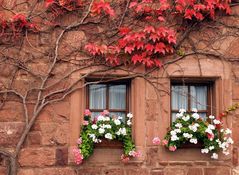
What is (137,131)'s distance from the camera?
5.49 meters

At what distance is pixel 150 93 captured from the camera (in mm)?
5562

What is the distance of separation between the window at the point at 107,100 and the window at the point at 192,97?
1.97ft

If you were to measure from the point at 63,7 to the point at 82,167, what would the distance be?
73.5 inches

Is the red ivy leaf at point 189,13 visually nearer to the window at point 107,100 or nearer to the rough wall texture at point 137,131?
the rough wall texture at point 137,131

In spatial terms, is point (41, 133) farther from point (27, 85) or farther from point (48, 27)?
point (48, 27)

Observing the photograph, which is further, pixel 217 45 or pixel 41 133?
pixel 217 45

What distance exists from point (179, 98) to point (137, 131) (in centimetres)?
74

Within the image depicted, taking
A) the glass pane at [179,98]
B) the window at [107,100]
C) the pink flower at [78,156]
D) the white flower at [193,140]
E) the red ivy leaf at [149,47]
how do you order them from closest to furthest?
the pink flower at [78,156]
the white flower at [193,140]
the red ivy leaf at [149,47]
the window at [107,100]
the glass pane at [179,98]

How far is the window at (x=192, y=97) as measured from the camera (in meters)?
5.81

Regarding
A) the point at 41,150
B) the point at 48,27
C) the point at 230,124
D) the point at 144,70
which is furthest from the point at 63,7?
the point at 230,124

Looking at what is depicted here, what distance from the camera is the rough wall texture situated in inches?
210

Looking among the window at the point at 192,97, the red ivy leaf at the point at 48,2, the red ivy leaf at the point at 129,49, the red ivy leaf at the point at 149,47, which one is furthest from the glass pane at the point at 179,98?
the red ivy leaf at the point at 48,2

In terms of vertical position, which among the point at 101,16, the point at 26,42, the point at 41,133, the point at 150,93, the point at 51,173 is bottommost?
the point at 51,173

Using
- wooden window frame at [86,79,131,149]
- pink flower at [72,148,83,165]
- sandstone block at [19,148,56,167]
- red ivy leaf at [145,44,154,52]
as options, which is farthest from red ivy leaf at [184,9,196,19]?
sandstone block at [19,148,56,167]
